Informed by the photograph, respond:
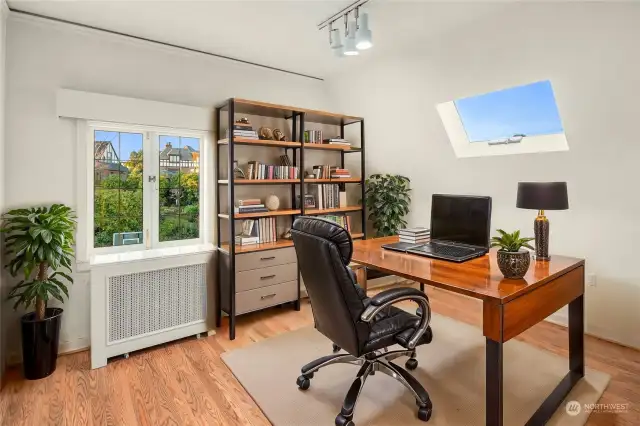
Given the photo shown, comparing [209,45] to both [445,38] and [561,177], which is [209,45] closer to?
[445,38]

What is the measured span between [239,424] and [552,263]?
2020 millimetres

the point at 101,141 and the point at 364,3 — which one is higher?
the point at 364,3

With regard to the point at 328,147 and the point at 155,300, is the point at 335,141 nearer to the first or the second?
the point at 328,147

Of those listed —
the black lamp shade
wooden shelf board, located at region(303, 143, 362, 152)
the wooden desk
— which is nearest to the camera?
the wooden desk

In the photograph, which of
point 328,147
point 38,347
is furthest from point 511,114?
point 38,347

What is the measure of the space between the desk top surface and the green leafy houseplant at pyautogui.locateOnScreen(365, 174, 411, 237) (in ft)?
5.20

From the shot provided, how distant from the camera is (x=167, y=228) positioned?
10.8ft

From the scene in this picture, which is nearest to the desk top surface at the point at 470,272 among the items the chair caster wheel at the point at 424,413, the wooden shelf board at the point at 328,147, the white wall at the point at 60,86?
the chair caster wheel at the point at 424,413

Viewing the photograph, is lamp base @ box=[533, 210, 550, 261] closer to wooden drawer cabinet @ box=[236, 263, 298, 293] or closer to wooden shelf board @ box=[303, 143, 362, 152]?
wooden drawer cabinet @ box=[236, 263, 298, 293]

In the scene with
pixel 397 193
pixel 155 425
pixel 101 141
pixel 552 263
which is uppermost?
pixel 101 141

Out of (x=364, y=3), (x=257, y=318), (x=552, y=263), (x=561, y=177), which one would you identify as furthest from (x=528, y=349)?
(x=364, y=3)

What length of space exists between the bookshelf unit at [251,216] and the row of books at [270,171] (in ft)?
0.25

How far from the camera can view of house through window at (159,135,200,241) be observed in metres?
3.25

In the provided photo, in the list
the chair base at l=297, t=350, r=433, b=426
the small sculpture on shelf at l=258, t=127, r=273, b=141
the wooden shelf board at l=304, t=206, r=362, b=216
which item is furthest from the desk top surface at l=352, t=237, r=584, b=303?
the small sculpture on shelf at l=258, t=127, r=273, b=141
